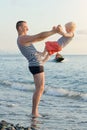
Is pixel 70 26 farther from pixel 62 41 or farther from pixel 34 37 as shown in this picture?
pixel 34 37

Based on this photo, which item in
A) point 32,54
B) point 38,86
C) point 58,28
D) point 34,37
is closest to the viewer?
→ point 58,28

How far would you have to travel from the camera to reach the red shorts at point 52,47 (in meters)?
8.55

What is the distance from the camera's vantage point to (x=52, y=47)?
861 centimetres

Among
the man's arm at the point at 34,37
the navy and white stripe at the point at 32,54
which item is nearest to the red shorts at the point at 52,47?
the man's arm at the point at 34,37

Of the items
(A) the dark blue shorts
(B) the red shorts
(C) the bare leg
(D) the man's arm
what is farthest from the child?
(C) the bare leg

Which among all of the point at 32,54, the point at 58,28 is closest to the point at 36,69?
the point at 32,54

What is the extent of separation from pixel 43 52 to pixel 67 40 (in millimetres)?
570

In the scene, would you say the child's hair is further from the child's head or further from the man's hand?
the man's hand

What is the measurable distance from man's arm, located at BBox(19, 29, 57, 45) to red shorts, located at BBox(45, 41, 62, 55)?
0.23m

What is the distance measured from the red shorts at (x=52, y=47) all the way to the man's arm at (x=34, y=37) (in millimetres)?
233

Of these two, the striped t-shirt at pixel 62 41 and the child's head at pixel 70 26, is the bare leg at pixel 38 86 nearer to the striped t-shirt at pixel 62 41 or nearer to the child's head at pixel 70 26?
the striped t-shirt at pixel 62 41

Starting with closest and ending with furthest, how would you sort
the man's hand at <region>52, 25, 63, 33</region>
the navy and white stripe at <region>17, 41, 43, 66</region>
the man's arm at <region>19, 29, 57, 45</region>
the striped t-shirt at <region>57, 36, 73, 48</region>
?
the man's hand at <region>52, 25, 63, 33</region>, the man's arm at <region>19, 29, 57, 45</region>, the striped t-shirt at <region>57, 36, 73, 48</region>, the navy and white stripe at <region>17, 41, 43, 66</region>

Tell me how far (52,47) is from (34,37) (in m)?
0.39

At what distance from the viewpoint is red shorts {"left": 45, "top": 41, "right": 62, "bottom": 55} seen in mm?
8555
